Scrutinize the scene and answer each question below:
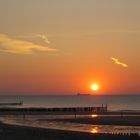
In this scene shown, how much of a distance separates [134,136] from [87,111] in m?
69.5

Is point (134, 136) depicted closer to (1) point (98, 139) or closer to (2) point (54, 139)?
(1) point (98, 139)

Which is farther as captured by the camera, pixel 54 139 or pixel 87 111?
pixel 87 111

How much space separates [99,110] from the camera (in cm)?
11531

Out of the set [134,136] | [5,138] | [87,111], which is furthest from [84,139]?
[87,111]

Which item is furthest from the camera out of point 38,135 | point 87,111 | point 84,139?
point 87,111

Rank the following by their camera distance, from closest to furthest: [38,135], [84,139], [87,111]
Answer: [84,139]
[38,135]
[87,111]

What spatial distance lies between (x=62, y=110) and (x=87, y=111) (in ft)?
20.1

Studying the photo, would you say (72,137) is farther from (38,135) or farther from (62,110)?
(62,110)

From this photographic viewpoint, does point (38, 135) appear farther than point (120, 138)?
Yes

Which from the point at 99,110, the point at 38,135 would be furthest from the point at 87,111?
the point at 38,135

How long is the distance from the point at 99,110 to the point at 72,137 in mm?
69596

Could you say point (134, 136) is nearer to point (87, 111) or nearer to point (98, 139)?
point (98, 139)

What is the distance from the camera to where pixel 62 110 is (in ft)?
375

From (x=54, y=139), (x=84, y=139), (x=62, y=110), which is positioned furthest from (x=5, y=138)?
(x=62, y=110)
